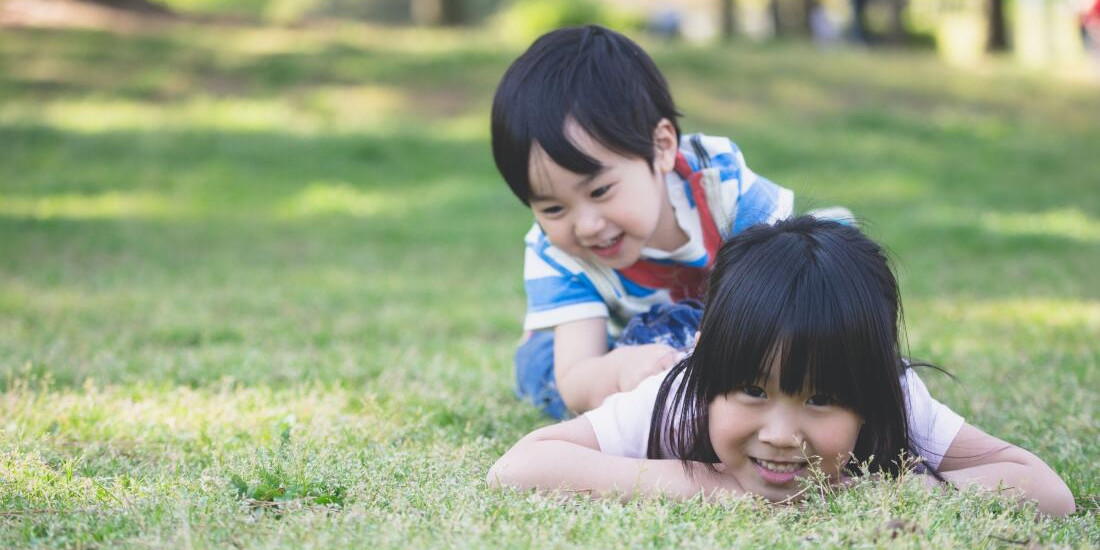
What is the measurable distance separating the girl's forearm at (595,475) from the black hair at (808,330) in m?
0.09

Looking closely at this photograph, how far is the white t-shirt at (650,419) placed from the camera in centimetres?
326

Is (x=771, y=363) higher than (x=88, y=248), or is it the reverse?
(x=771, y=363)

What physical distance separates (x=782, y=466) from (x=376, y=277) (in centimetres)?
551

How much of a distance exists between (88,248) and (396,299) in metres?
2.88

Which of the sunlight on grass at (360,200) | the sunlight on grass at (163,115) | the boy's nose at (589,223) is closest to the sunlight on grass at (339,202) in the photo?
the sunlight on grass at (360,200)

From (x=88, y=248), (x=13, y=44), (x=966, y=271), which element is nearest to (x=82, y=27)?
(x=13, y=44)

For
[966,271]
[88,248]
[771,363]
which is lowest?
[966,271]

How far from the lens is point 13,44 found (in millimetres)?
15141

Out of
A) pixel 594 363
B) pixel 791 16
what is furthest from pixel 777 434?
pixel 791 16

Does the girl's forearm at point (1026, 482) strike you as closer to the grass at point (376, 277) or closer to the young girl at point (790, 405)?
the young girl at point (790, 405)

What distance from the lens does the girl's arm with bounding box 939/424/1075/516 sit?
304cm

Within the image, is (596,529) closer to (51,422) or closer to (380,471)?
(380,471)

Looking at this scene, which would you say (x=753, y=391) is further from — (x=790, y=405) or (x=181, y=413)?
(x=181, y=413)

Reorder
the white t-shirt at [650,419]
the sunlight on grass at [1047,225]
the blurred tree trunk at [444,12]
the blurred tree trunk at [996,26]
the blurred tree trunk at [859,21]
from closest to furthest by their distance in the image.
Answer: the white t-shirt at [650,419] → the sunlight on grass at [1047,225] → the blurred tree trunk at [444,12] → the blurred tree trunk at [996,26] → the blurred tree trunk at [859,21]
